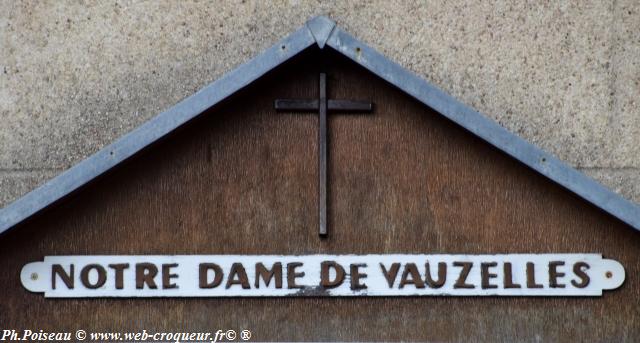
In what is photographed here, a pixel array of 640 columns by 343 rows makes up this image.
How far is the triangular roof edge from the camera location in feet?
9.43

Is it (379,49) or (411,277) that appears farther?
(379,49)

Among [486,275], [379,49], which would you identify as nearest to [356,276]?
[486,275]

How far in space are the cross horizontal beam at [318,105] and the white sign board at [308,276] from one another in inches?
15.1

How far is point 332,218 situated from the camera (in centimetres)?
300

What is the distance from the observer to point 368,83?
3.02m

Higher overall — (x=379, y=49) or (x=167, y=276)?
(x=379, y=49)

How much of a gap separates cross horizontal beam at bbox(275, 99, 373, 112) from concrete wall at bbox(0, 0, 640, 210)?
73 cm

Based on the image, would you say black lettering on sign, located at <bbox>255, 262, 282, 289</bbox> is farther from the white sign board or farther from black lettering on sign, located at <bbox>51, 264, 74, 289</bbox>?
black lettering on sign, located at <bbox>51, 264, 74, 289</bbox>

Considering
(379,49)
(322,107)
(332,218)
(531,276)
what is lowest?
(531,276)

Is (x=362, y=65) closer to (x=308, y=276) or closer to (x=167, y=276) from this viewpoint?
(x=308, y=276)

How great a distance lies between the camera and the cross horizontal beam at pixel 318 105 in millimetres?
2998

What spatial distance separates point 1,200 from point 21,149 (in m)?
0.18

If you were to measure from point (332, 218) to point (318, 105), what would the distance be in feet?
0.98

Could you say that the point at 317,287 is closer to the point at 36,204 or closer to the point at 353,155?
the point at 353,155
